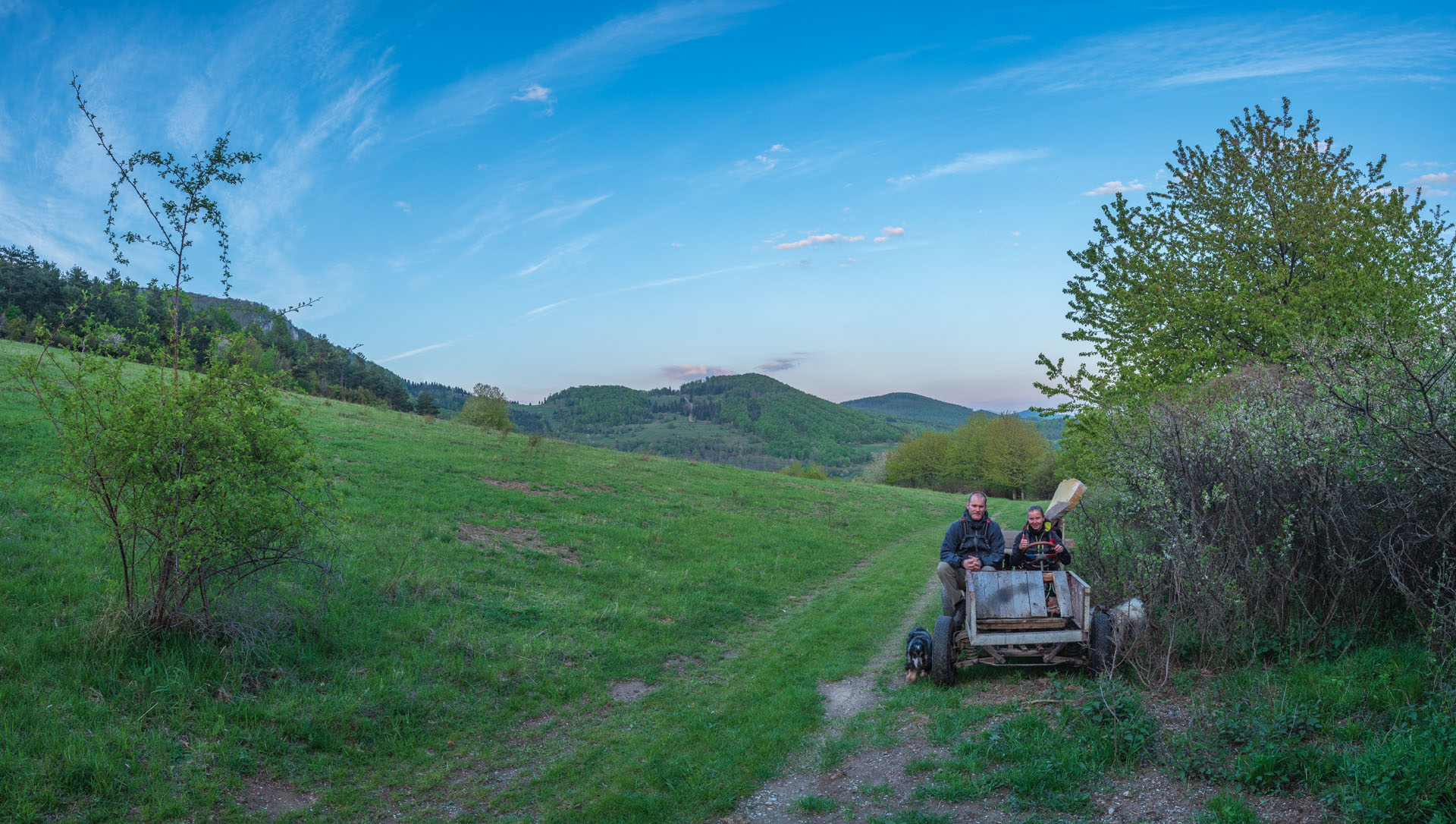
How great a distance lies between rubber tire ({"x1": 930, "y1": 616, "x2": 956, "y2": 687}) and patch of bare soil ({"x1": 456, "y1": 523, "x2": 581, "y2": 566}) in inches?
337

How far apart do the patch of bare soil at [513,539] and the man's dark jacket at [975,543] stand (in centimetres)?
818

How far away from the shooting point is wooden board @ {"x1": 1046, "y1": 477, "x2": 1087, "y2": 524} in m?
18.9

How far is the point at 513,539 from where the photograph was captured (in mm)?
16156

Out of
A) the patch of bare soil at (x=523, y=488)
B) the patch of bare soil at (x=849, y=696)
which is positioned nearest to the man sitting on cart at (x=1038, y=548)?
the patch of bare soil at (x=849, y=696)

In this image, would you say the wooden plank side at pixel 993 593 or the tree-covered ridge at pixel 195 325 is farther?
the wooden plank side at pixel 993 593

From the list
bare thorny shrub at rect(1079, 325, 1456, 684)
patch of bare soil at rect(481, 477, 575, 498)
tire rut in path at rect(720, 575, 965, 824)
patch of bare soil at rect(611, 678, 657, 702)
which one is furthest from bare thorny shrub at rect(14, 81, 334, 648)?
patch of bare soil at rect(481, 477, 575, 498)

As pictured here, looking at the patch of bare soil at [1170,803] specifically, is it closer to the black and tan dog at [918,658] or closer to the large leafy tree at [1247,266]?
the black and tan dog at [918,658]

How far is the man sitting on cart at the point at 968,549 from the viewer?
397 inches

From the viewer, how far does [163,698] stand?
703 centimetres

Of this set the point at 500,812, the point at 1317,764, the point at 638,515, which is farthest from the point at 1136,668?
the point at 638,515

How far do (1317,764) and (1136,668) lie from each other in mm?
2034

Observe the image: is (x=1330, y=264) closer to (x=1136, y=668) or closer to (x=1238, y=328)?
(x=1238, y=328)

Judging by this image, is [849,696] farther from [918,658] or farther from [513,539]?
[513,539]

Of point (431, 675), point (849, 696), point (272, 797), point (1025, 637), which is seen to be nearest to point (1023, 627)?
point (1025, 637)
